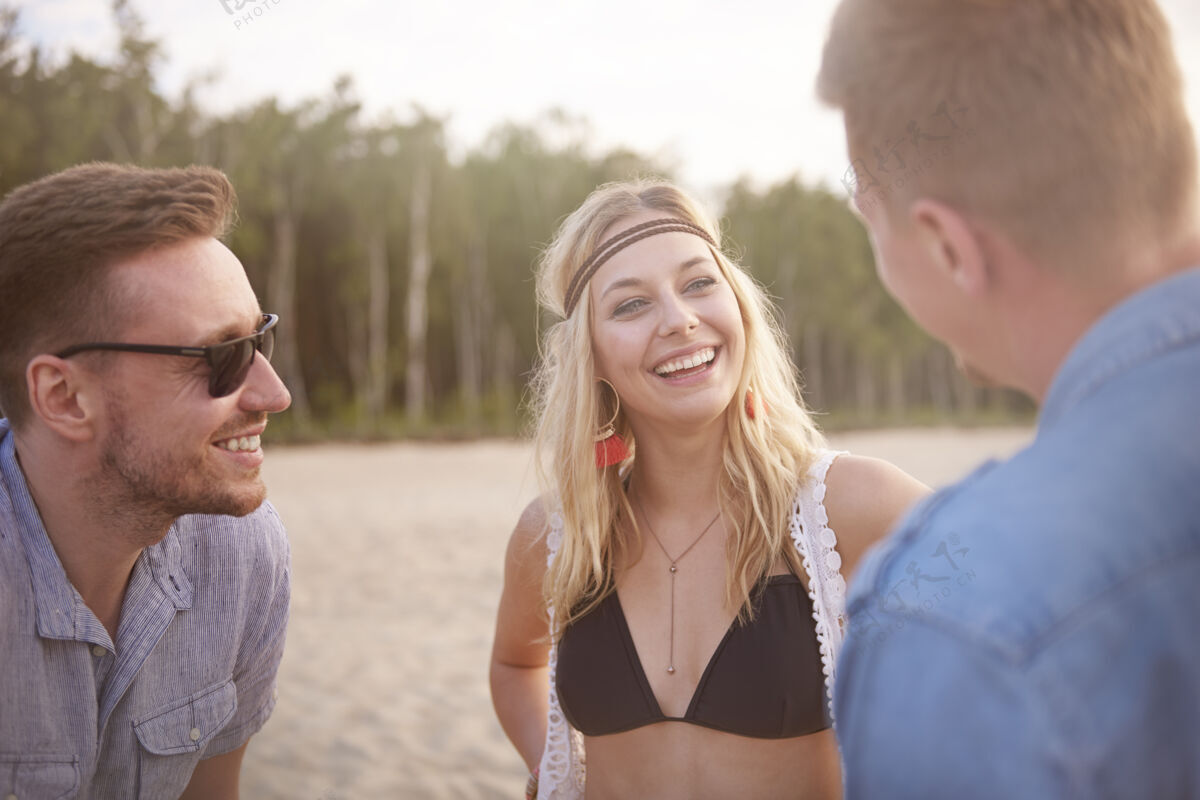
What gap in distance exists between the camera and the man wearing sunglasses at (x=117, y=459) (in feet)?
6.83

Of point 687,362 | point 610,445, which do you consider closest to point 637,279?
point 687,362

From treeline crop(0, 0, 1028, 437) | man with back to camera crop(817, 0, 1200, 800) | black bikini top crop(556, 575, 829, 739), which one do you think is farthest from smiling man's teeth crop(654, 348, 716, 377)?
treeline crop(0, 0, 1028, 437)

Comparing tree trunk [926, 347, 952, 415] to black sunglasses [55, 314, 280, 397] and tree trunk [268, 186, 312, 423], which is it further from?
black sunglasses [55, 314, 280, 397]

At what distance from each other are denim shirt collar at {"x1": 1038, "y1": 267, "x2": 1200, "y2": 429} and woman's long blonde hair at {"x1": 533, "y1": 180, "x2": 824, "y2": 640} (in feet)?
5.46

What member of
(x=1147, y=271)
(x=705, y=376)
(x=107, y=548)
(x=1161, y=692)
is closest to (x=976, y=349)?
(x=1147, y=271)

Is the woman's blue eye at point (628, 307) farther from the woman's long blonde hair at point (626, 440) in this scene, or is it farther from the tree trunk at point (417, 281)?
the tree trunk at point (417, 281)

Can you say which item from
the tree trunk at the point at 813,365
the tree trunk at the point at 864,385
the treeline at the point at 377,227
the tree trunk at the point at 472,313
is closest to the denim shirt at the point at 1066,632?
the treeline at the point at 377,227

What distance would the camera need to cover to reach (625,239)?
291 cm

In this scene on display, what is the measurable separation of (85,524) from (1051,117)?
7.59 ft

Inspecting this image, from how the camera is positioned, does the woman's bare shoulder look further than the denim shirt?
Yes

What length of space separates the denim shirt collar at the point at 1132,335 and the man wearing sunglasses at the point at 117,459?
6.45 feet

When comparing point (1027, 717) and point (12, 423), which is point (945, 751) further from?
point (12, 423)

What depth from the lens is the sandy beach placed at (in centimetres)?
446

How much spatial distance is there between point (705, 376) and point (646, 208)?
0.67 m
